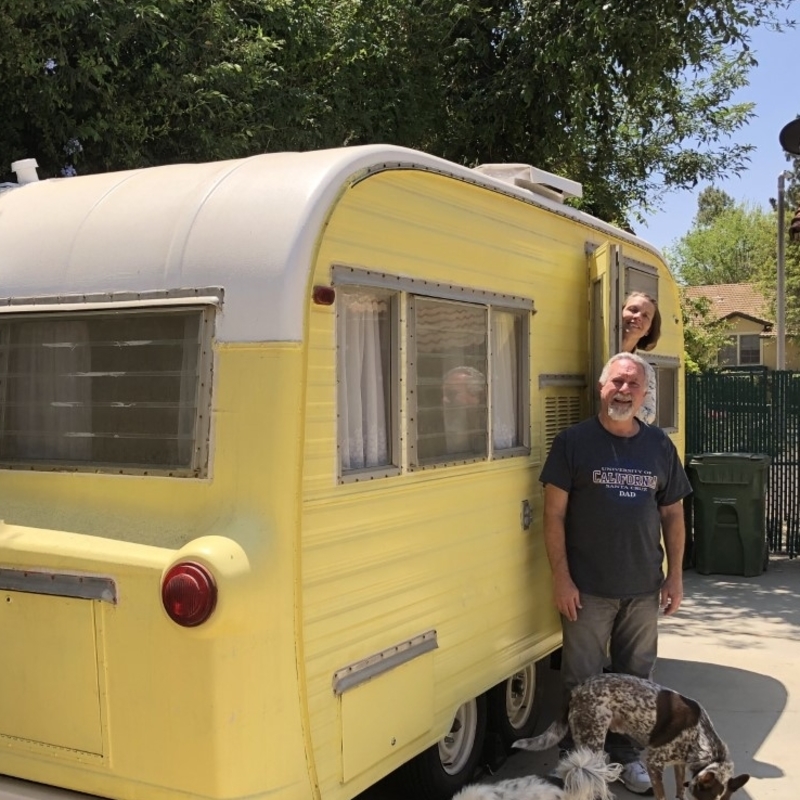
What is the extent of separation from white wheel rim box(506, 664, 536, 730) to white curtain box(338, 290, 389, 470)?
6.14 feet

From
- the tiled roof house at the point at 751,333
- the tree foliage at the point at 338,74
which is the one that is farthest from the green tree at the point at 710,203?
the tree foliage at the point at 338,74

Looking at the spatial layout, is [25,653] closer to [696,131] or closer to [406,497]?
[406,497]

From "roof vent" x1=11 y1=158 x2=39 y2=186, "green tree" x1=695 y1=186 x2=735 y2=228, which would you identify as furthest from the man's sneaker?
"green tree" x1=695 y1=186 x2=735 y2=228

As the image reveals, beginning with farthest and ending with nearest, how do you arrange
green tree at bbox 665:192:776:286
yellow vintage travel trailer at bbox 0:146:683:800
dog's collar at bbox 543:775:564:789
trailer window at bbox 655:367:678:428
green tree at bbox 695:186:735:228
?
green tree at bbox 695:186:735:228 < green tree at bbox 665:192:776:286 < trailer window at bbox 655:367:678:428 < dog's collar at bbox 543:775:564:789 < yellow vintage travel trailer at bbox 0:146:683:800

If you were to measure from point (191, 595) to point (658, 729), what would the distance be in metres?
2.21

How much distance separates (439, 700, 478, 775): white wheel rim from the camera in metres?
4.09

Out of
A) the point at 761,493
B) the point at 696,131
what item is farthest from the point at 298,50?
the point at 696,131

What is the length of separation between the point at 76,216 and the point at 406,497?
5.03 feet

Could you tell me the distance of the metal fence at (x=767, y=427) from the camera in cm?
955

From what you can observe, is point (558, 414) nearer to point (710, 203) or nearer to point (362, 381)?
point (362, 381)

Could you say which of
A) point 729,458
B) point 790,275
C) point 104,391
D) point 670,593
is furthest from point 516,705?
point 790,275

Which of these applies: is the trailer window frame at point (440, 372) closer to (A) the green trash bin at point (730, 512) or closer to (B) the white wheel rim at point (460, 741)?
(B) the white wheel rim at point (460, 741)

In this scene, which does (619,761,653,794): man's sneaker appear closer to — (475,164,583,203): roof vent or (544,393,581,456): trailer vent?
(544,393,581,456): trailer vent

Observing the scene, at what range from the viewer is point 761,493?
888cm
